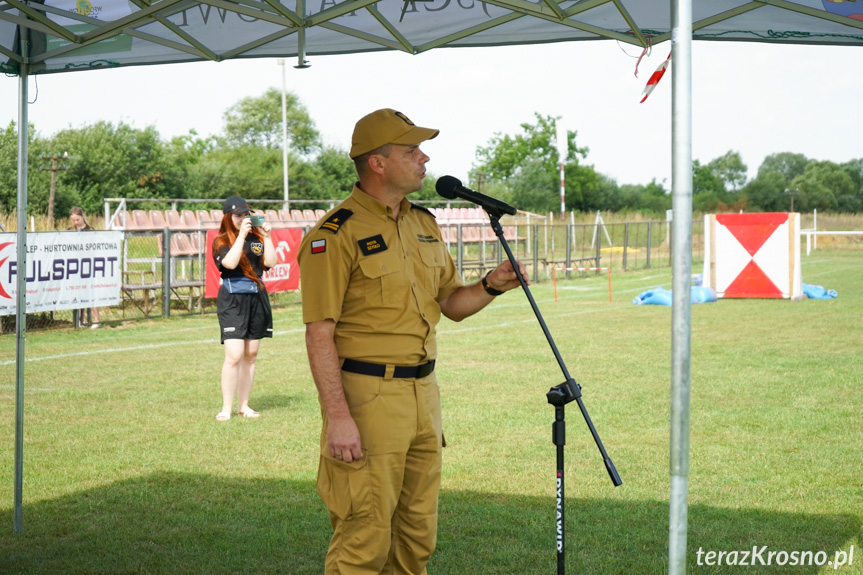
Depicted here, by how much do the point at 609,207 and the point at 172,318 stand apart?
63150 mm

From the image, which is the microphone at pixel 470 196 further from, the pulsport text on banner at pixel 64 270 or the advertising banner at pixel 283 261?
the advertising banner at pixel 283 261

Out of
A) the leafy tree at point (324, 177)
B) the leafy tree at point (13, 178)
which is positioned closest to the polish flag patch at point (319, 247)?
the leafy tree at point (13, 178)

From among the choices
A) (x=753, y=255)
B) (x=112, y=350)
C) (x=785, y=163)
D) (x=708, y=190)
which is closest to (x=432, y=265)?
(x=112, y=350)

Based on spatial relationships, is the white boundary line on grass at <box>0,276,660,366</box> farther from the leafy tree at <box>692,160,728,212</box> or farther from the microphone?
the leafy tree at <box>692,160,728,212</box>

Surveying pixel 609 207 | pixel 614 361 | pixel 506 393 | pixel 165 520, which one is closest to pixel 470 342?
pixel 614 361

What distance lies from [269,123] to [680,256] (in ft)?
275

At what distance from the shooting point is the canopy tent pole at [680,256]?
106 inches

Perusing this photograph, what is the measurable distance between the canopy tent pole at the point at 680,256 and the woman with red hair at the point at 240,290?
18.4ft

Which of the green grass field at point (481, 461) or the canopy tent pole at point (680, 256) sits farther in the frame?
the green grass field at point (481, 461)

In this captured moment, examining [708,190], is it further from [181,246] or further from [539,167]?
[181,246]

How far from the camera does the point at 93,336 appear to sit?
1480 cm

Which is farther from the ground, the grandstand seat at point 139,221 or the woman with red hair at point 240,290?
the grandstand seat at point 139,221

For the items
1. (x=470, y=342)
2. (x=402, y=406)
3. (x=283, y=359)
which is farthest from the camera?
(x=470, y=342)

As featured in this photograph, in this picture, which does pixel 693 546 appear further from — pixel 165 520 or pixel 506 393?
pixel 506 393
